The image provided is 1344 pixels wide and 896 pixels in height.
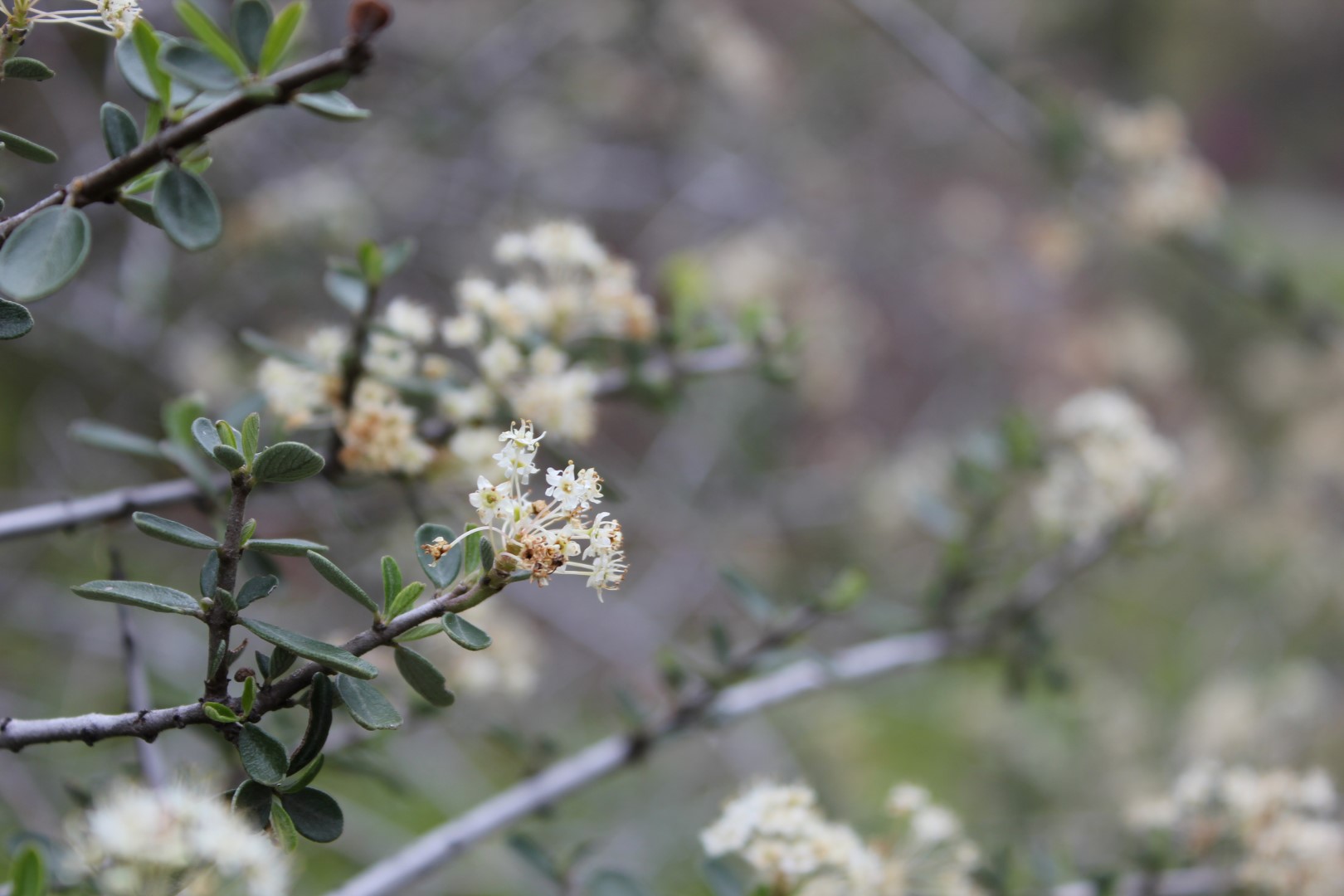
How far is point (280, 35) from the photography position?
54 centimetres

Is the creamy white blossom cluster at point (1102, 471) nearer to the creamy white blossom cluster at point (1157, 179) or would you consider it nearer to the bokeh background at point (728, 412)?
the bokeh background at point (728, 412)

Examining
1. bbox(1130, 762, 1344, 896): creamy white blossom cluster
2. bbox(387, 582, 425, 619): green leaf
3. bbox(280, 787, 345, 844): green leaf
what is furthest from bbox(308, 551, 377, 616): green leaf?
bbox(1130, 762, 1344, 896): creamy white blossom cluster

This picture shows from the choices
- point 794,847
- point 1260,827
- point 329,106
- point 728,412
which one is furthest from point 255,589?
point 728,412

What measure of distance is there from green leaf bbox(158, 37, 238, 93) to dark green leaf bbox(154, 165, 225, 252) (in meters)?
0.05

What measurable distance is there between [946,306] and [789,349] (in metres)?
2.92

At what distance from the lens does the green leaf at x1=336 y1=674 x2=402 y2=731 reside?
533 mm

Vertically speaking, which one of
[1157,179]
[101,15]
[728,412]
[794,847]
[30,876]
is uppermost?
[1157,179]

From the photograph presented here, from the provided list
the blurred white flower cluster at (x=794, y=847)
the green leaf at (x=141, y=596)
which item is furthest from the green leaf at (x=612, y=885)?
the green leaf at (x=141, y=596)

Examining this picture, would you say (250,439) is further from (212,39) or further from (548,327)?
(548,327)

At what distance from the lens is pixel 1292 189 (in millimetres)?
7121

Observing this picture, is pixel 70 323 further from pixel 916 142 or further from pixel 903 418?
pixel 903 418

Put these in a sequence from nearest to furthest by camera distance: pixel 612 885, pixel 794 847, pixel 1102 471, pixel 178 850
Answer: pixel 178 850
pixel 794 847
pixel 612 885
pixel 1102 471

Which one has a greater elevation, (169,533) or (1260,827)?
(1260,827)

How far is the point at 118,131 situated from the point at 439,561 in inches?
12.8
